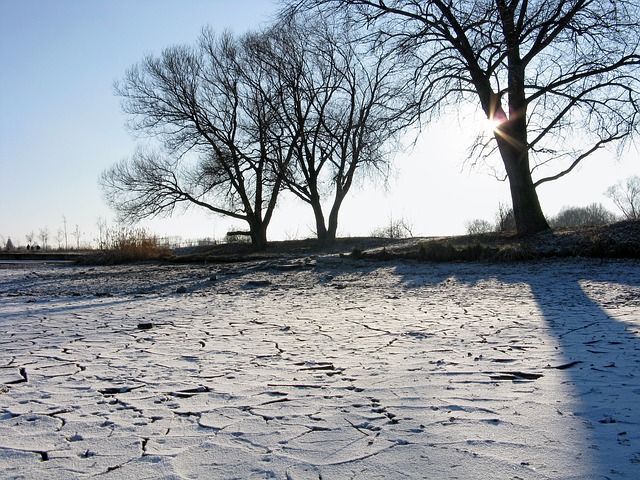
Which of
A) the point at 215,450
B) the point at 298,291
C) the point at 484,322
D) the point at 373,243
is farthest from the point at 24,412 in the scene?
the point at 373,243

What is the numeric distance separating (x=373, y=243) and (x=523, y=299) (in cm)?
1062

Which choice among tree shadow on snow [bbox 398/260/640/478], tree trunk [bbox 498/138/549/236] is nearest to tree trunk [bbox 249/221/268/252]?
tree trunk [bbox 498/138/549/236]

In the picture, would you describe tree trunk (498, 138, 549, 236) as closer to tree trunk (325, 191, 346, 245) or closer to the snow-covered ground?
the snow-covered ground

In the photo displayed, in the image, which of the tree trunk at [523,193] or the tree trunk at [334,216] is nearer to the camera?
the tree trunk at [523,193]

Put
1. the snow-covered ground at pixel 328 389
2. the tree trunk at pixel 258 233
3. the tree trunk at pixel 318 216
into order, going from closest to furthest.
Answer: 1. the snow-covered ground at pixel 328 389
2. the tree trunk at pixel 318 216
3. the tree trunk at pixel 258 233

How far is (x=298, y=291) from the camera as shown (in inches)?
299

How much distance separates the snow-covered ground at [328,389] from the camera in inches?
77.0

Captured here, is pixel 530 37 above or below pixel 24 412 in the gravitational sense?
above

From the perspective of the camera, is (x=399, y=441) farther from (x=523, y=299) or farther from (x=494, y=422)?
(x=523, y=299)

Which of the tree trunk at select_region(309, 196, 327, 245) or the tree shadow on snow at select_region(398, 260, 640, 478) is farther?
the tree trunk at select_region(309, 196, 327, 245)

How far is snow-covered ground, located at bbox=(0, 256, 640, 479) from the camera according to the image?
Result: 1.96m

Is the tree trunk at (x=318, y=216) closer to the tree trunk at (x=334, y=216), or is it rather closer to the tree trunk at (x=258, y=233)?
the tree trunk at (x=334, y=216)

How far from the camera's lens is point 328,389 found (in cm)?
283

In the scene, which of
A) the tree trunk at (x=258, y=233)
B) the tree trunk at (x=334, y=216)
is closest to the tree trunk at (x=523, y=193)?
the tree trunk at (x=334, y=216)
